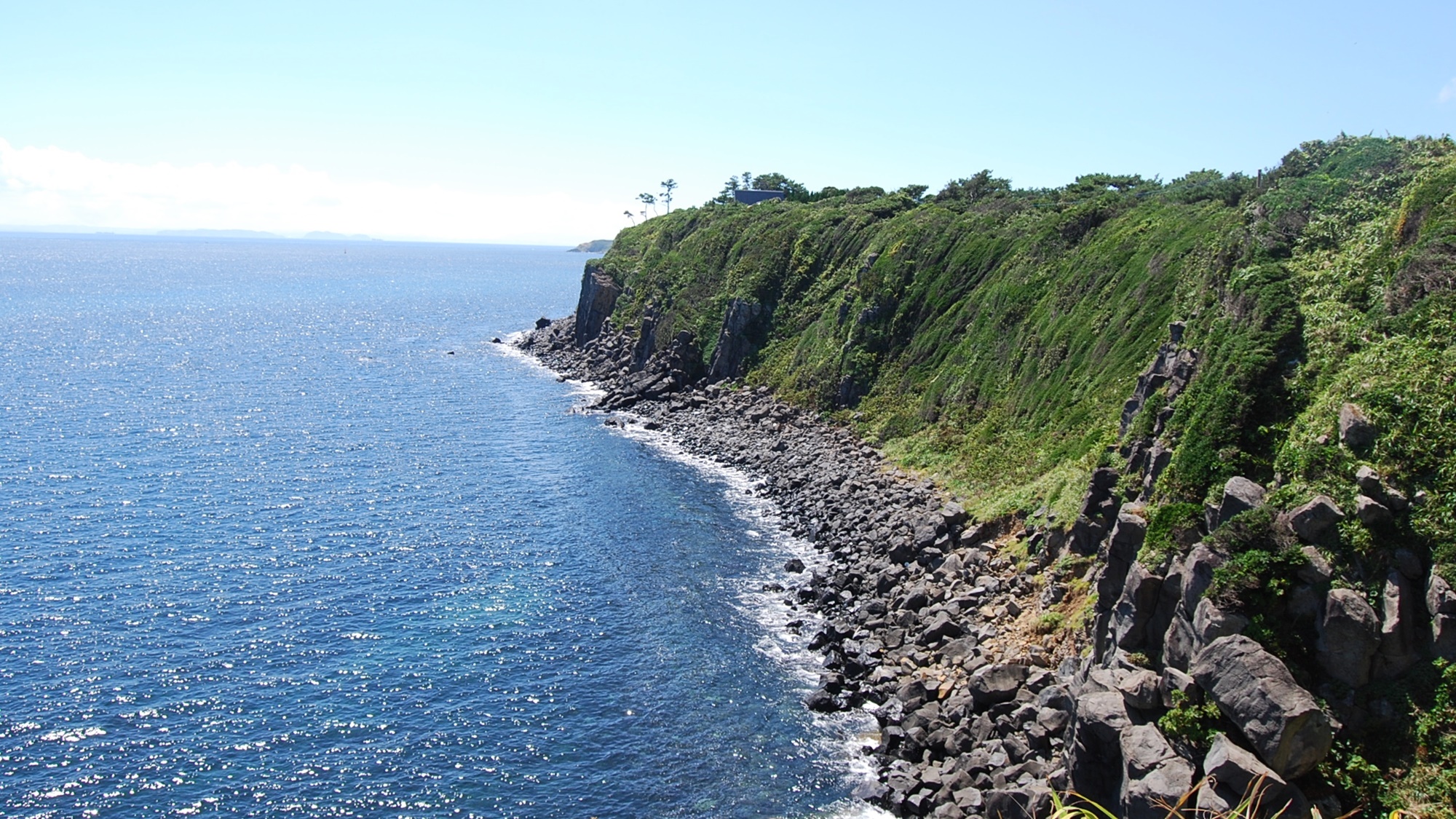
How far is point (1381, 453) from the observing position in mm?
27469

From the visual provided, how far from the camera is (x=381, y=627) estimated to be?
46.4 meters

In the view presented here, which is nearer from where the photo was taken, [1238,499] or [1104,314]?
[1238,499]

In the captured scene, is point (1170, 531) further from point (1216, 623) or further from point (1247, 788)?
point (1247, 788)

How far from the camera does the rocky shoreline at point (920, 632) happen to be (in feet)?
108

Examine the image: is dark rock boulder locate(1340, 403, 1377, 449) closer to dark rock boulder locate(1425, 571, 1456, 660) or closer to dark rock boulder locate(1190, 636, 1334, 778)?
dark rock boulder locate(1425, 571, 1456, 660)

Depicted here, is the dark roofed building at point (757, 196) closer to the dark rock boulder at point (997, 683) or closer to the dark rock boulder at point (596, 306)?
the dark rock boulder at point (596, 306)

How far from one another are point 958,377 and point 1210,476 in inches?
1604

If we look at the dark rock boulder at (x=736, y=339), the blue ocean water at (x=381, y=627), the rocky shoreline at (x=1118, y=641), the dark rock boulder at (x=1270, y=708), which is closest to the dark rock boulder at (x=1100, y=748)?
the rocky shoreline at (x=1118, y=641)

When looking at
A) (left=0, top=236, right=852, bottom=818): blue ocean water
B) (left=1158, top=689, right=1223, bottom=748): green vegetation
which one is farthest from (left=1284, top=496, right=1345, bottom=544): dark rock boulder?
(left=0, top=236, right=852, bottom=818): blue ocean water

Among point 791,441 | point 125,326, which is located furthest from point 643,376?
point 125,326

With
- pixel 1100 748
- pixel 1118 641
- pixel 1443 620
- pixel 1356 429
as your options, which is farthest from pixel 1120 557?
pixel 1443 620

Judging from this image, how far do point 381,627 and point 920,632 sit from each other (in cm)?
2504

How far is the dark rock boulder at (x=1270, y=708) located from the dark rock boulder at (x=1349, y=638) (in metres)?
1.40

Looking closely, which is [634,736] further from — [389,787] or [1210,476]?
[1210,476]
